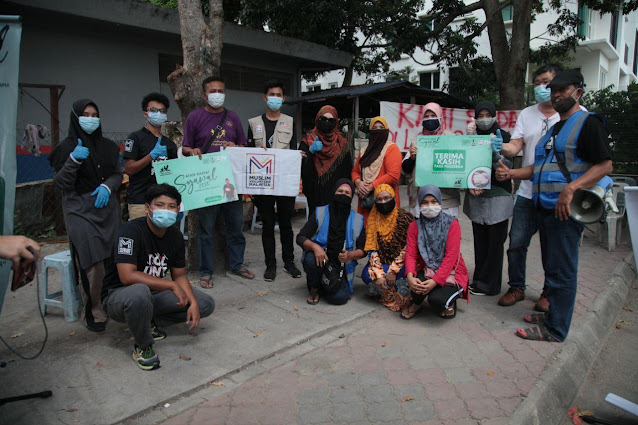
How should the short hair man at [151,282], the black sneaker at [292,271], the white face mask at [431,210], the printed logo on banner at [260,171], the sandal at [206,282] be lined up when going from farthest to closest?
the black sneaker at [292,271]
the printed logo on banner at [260,171]
the sandal at [206,282]
the white face mask at [431,210]
the short hair man at [151,282]

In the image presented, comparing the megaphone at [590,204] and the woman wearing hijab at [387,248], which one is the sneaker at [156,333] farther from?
the megaphone at [590,204]

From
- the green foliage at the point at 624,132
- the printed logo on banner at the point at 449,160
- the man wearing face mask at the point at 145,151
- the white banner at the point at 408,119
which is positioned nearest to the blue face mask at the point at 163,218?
the man wearing face mask at the point at 145,151

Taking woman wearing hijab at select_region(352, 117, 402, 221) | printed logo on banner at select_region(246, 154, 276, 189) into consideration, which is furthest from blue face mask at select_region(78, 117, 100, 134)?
woman wearing hijab at select_region(352, 117, 402, 221)

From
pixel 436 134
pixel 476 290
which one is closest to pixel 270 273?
pixel 476 290

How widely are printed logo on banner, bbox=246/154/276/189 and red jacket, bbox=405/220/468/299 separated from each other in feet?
5.40

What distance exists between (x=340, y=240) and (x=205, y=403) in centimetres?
199

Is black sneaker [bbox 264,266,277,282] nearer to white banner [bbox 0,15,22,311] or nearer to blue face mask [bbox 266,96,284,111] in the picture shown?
blue face mask [bbox 266,96,284,111]

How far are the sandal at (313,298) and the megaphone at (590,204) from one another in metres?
2.36

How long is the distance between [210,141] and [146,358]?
233 centimetres

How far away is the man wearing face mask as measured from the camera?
4.18m

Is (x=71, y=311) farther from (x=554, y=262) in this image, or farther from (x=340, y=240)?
(x=554, y=262)

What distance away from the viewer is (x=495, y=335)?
12.5 ft

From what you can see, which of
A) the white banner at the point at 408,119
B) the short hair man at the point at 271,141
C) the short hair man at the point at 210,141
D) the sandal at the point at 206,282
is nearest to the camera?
the short hair man at the point at 210,141

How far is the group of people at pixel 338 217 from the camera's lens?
3342mm
